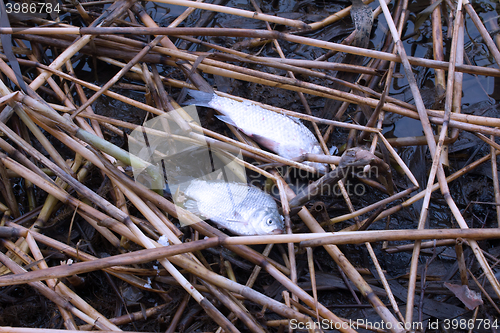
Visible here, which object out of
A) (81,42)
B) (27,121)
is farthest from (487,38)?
(27,121)

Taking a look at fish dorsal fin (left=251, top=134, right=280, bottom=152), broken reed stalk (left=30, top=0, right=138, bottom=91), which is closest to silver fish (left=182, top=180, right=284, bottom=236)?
fish dorsal fin (left=251, top=134, right=280, bottom=152)

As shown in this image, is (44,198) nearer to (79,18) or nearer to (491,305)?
(79,18)

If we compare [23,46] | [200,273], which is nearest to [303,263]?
[200,273]

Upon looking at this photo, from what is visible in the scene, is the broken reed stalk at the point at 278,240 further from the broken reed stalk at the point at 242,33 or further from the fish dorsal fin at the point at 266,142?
the broken reed stalk at the point at 242,33

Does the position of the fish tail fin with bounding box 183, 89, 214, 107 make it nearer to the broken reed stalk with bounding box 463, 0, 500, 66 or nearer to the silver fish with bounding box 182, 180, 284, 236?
the silver fish with bounding box 182, 180, 284, 236

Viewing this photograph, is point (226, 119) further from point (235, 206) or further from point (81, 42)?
point (81, 42)
